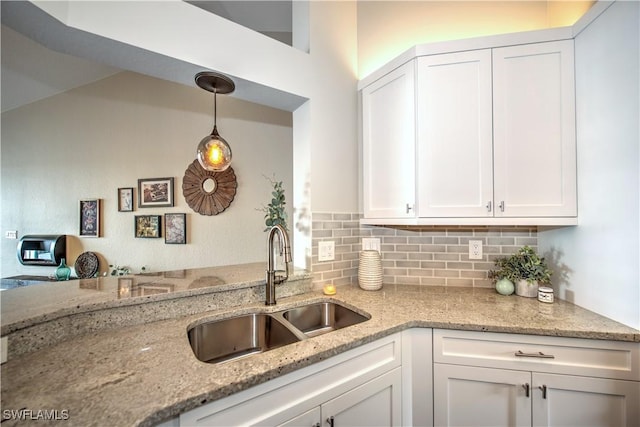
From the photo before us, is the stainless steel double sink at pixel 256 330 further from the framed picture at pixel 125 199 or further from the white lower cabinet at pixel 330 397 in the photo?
the framed picture at pixel 125 199

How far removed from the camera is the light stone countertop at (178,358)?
585mm

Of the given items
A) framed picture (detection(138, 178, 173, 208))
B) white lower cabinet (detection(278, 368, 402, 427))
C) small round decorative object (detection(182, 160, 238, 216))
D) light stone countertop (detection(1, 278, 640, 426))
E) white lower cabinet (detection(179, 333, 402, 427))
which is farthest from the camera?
framed picture (detection(138, 178, 173, 208))

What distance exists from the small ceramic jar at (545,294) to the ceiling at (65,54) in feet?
5.63

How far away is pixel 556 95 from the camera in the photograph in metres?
1.28

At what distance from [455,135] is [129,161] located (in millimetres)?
3594

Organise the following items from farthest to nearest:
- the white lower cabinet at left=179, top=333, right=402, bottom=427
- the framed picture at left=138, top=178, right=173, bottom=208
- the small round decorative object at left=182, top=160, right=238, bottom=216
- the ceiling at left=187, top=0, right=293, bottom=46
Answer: the framed picture at left=138, top=178, right=173, bottom=208 < the small round decorative object at left=182, top=160, right=238, bottom=216 < the ceiling at left=187, top=0, right=293, bottom=46 < the white lower cabinet at left=179, top=333, right=402, bottom=427

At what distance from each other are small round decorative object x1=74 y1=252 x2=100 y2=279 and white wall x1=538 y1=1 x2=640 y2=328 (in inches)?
177

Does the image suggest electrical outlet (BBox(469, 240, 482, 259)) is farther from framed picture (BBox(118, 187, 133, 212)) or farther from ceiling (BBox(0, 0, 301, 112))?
framed picture (BBox(118, 187, 133, 212))

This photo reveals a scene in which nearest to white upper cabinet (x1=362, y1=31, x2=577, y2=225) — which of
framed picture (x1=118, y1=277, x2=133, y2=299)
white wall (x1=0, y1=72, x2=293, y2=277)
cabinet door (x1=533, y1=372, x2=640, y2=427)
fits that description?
cabinet door (x1=533, y1=372, x2=640, y2=427)

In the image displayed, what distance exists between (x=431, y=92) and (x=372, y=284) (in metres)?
1.17

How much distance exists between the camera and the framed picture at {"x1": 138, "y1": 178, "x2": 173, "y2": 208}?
298cm

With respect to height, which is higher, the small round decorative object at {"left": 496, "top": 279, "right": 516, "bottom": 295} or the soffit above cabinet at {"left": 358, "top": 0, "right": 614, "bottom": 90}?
the soffit above cabinet at {"left": 358, "top": 0, "right": 614, "bottom": 90}

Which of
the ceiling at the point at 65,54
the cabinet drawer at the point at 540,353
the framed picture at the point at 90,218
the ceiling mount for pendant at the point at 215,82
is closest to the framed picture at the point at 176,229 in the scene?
the framed picture at the point at 90,218

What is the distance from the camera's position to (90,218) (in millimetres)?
3250
